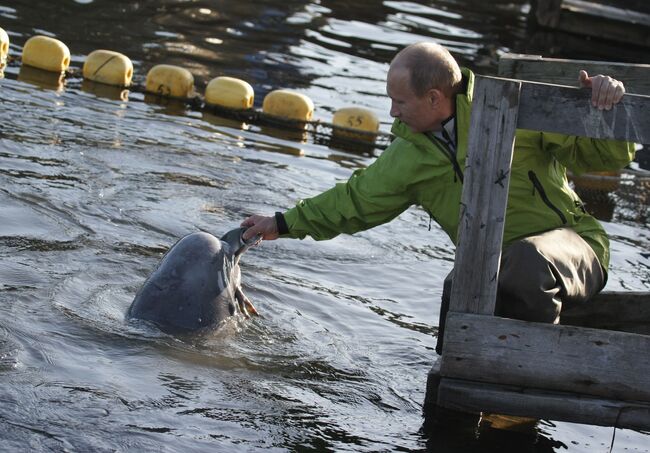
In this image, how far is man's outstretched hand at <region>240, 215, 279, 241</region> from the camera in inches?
242

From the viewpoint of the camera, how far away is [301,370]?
623 centimetres

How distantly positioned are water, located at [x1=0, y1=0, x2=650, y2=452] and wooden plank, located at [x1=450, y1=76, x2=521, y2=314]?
2.71 ft

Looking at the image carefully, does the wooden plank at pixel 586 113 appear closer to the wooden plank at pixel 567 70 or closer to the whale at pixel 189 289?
the wooden plank at pixel 567 70

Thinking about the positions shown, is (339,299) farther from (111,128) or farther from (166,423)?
(111,128)

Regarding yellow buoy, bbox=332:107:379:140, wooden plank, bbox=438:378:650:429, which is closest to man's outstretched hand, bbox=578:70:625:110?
wooden plank, bbox=438:378:650:429

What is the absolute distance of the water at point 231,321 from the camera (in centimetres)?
538

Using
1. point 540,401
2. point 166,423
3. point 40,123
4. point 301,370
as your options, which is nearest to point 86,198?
point 40,123

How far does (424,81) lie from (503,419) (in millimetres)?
1719

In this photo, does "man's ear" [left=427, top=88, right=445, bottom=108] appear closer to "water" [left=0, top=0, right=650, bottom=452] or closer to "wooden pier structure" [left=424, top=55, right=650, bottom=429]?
"wooden pier structure" [left=424, top=55, right=650, bottom=429]

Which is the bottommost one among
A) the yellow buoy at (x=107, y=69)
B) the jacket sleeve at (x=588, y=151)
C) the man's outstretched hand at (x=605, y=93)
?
the yellow buoy at (x=107, y=69)

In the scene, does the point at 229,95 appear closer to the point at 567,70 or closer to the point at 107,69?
the point at 107,69

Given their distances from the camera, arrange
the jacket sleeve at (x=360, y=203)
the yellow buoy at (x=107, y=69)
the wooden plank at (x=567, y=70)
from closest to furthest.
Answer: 1. the jacket sleeve at (x=360, y=203)
2. the wooden plank at (x=567, y=70)
3. the yellow buoy at (x=107, y=69)

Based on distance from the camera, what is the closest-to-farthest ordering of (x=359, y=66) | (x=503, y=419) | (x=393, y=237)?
(x=503, y=419) → (x=393, y=237) → (x=359, y=66)

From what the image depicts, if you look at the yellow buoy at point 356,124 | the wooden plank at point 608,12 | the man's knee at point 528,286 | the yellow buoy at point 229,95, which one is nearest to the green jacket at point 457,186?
the man's knee at point 528,286
